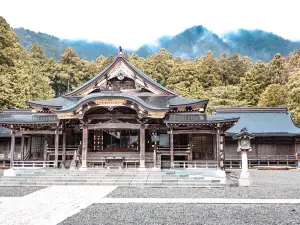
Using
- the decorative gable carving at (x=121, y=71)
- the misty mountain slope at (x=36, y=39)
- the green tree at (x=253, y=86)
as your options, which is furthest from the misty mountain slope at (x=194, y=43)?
the decorative gable carving at (x=121, y=71)

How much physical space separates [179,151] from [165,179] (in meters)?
5.42

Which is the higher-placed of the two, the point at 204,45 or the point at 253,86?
the point at 204,45

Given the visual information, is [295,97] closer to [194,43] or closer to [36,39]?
[36,39]

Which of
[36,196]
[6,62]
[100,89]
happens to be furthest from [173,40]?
[36,196]

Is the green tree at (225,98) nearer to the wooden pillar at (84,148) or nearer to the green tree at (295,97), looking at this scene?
the green tree at (295,97)

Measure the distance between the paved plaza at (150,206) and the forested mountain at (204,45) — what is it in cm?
12706

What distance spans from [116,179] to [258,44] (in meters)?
163

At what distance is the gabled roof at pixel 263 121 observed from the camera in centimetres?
2613

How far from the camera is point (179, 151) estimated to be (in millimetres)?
20078

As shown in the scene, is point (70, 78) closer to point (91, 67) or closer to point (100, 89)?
point (91, 67)

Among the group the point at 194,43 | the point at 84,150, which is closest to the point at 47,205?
the point at 84,150

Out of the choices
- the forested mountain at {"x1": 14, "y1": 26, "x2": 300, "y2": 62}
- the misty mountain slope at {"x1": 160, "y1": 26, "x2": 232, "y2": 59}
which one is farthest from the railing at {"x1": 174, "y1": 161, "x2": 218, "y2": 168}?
the misty mountain slope at {"x1": 160, "y1": 26, "x2": 232, "y2": 59}

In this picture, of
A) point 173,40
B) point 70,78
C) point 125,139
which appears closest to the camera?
point 125,139

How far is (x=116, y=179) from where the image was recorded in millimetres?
15297
